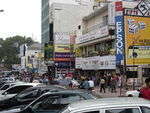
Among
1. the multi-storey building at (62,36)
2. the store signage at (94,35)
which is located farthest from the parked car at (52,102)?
the multi-storey building at (62,36)

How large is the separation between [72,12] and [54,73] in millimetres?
14604

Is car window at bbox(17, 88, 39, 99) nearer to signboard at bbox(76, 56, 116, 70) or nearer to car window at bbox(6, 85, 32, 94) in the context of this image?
car window at bbox(6, 85, 32, 94)

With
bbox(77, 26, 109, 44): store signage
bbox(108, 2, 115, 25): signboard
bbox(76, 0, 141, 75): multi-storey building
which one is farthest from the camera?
bbox(77, 26, 109, 44): store signage

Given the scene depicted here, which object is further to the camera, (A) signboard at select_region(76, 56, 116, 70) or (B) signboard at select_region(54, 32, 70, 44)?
(B) signboard at select_region(54, 32, 70, 44)

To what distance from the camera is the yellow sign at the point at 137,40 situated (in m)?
31.6

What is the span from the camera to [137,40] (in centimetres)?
3247

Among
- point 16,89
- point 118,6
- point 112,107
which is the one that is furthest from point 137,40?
point 112,107

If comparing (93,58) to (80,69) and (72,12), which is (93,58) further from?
(72,12)

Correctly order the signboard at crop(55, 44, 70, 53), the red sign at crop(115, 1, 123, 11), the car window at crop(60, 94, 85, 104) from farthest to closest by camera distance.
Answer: the signboard at crop(55, 44, 70, 53) < the red sign at crop(115, 1, 123, 11) < the car window at crop(60, 94, 85, 104)

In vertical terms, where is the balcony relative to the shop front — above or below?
above

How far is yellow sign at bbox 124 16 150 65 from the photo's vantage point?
31630mm

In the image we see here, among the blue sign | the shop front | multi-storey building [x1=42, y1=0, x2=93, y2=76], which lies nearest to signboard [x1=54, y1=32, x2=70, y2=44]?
multi-storey building [x1=42, y1=0, x2=93, y2=76]

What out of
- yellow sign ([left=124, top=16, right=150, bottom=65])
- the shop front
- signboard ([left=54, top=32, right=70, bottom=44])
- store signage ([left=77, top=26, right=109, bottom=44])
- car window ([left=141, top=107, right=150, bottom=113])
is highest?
signboard ([left=54, top=32, right=70, bottom=44])

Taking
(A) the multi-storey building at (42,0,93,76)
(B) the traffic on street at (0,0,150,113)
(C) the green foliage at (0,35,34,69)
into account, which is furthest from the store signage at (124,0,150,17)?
(C) the green foliage at (0,35,34,69)
